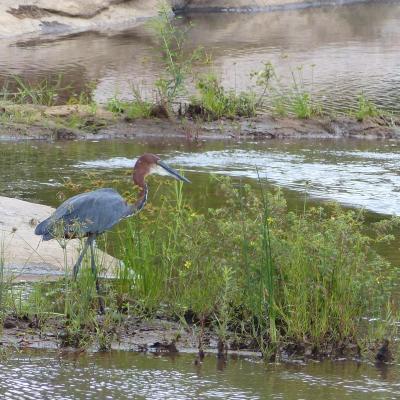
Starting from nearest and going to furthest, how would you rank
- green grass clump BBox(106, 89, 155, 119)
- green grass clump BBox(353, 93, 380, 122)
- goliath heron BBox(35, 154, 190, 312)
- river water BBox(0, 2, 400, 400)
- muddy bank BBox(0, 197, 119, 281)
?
1. river water BBox(0, 2, 400, 400)
2. goliath heron BBox(35, 154, 190, 312)
3. muddy bank BBox(0, 197, 119, 281)
4. green grass clump BBox(106, 89, 155, 119)
5. green grass clump BBox(353, 93, 380, 122)

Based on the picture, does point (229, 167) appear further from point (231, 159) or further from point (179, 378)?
point (179, 378)

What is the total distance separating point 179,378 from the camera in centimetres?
570

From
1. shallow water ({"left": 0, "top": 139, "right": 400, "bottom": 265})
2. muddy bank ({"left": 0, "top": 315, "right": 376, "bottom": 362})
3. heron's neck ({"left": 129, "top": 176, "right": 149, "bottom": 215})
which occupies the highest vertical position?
heron's neck ({"left": 129, "top": 176, "right": 149, "bottom": 215})

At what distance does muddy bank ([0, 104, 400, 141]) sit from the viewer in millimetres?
14109

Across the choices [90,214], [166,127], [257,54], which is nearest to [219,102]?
[166,127]

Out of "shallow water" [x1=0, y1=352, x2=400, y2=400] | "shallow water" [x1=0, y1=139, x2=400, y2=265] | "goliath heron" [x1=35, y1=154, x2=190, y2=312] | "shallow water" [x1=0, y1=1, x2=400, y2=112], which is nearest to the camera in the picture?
"shallow water" [x1=0, y1=352, x2=400, y2=400]

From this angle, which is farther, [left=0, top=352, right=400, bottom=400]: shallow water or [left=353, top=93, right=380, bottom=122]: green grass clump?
[left=353, top=93, right=380, bottom=122]: green grass clump

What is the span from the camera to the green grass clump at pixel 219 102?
1466 cm

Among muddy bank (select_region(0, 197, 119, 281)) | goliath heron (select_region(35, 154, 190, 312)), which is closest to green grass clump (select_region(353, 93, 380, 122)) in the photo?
muddy bank (select_region(0, 197, 119, 281))

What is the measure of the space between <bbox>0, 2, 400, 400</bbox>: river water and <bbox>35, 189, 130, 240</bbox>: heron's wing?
64 cm

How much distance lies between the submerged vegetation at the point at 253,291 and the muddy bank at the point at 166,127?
741 cm

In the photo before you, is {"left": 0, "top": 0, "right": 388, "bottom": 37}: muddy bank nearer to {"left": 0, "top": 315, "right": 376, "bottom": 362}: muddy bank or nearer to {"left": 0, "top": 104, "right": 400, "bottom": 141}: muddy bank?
{"left": 0, "top": 104, "right": 400, "bottom": 141}: muddy bank

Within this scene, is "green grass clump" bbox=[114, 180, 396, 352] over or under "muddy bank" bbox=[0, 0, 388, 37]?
under

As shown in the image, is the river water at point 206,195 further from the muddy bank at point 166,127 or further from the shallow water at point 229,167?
the muddy bank at point 166,127
